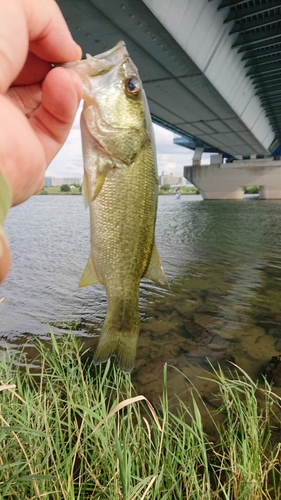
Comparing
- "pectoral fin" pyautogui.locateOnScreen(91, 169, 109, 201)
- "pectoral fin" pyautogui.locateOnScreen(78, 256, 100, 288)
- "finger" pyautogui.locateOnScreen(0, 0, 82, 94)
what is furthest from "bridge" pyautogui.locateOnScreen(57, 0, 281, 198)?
"pectoral fin" pyautogui.locateOnScreen(78, 256, 100, 288)

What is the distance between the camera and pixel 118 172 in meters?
2.36

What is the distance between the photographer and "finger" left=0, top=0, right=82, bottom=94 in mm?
1321

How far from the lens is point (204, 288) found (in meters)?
9.53

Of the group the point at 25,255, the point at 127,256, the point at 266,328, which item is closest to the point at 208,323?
the point at 266,328

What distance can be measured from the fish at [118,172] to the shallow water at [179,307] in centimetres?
277

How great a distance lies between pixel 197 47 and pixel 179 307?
7581 millimetres

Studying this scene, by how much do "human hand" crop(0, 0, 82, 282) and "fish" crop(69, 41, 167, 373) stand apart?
1.03 ft

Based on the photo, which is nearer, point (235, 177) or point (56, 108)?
point (56, 108)

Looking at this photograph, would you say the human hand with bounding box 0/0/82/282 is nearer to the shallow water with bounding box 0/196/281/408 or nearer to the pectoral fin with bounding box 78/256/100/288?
the pectoral fin with bounding box 78/256/100/288

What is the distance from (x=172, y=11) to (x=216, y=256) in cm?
830

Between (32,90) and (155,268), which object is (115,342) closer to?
(155,268)

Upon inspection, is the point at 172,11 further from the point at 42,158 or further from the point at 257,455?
the point at 257,455

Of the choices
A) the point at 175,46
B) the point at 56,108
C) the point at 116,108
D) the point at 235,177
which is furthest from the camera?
the point at 235,177

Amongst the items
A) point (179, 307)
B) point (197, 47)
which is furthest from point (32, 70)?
point (197, 47)
